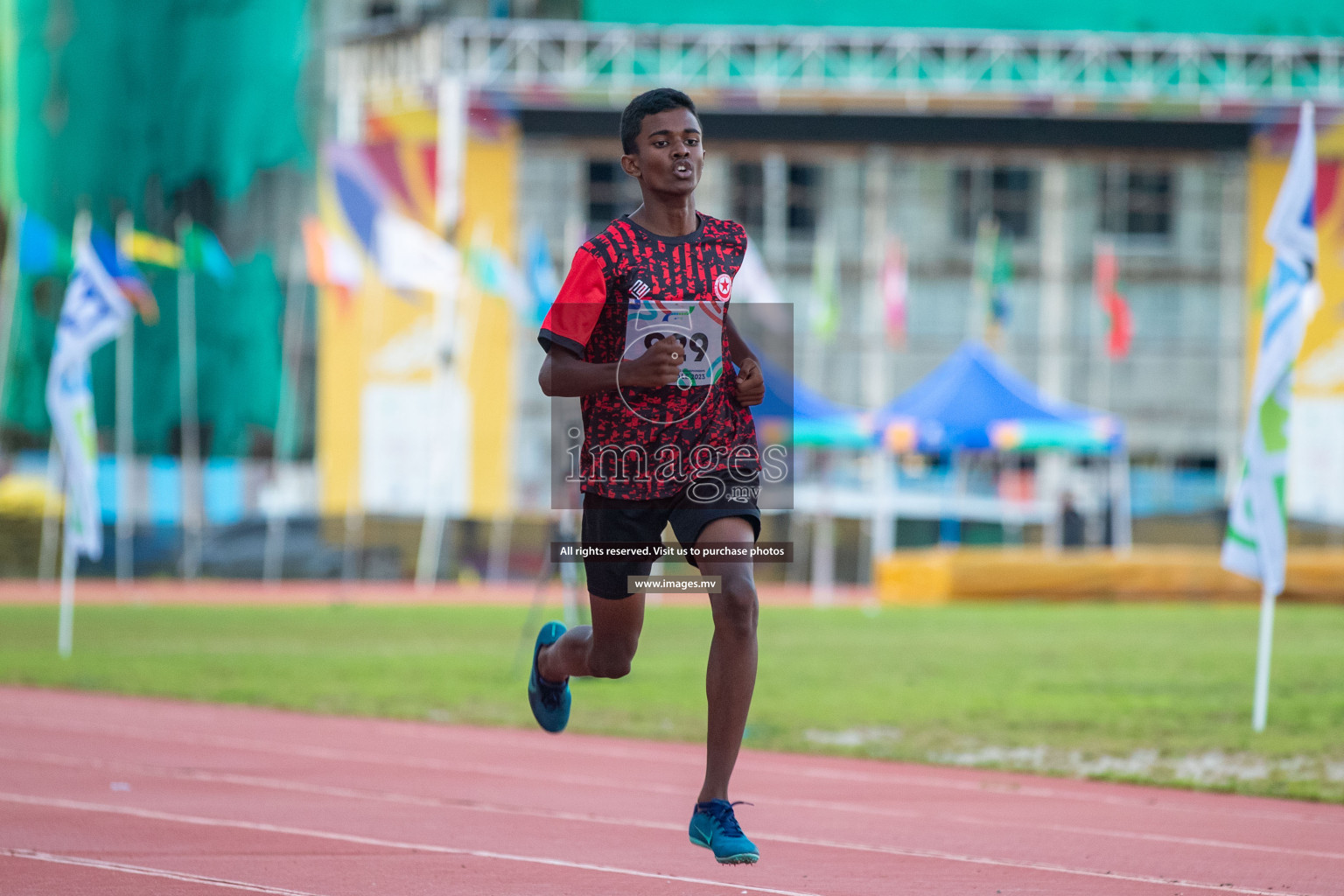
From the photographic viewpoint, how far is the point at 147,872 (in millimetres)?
5484

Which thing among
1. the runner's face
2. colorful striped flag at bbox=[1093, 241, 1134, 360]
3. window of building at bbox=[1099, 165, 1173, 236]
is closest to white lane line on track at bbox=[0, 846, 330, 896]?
the runner's face

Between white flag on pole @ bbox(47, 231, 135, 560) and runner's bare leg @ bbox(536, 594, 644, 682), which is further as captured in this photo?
white flag on pole @ bbox(47, 231, 135, 560)

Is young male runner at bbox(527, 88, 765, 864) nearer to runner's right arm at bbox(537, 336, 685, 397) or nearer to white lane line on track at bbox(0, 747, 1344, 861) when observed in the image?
runner's right arm at bbox(537, 336, 685, 397)

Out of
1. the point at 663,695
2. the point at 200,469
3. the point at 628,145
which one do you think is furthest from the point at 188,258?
the point at 628,145

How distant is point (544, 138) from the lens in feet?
131

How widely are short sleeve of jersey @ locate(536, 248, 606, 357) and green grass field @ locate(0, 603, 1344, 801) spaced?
461cm

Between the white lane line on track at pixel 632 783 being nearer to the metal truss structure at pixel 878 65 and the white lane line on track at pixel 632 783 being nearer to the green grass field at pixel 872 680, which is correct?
the green grass field at pixel 872 680

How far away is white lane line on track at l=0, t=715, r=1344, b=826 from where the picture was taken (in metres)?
7.71

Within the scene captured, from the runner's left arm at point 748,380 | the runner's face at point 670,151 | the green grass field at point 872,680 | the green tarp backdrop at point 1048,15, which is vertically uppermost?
the green tarp backdrop at point 1048,15

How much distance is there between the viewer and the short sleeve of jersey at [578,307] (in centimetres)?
525

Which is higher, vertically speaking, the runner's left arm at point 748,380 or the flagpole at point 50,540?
the runner's left arm at point 748,380

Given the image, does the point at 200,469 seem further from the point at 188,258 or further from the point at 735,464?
the point at 735,464

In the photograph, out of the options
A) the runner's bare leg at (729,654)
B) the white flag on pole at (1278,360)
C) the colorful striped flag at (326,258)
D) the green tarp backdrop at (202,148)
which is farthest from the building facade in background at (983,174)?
the runner's bare leg at (729,654)

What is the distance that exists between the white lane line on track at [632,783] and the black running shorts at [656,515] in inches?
109
